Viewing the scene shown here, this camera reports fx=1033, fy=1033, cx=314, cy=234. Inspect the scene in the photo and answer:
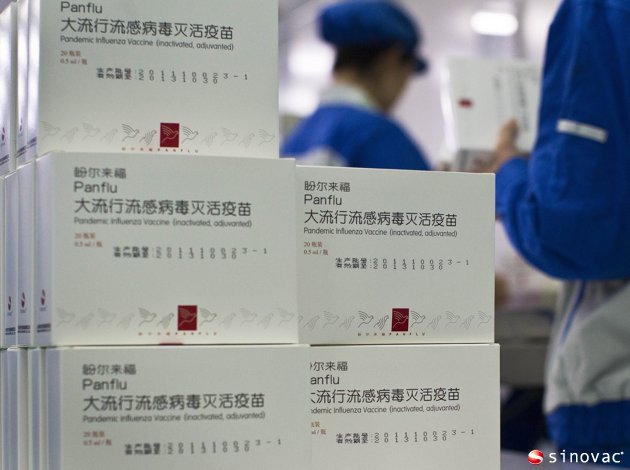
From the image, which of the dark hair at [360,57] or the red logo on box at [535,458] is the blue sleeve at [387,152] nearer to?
the dark hair at [360,57]

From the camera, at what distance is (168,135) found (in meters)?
1.07

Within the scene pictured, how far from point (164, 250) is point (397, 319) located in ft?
0.93

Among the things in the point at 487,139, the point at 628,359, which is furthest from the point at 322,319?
the point at 487,139

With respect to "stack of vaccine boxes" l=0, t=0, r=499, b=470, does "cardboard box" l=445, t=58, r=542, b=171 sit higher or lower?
higher

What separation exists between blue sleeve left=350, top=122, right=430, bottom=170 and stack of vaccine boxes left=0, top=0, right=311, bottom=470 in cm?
107

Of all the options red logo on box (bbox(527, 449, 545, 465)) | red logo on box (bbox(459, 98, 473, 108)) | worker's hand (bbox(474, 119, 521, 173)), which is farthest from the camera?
red logo on box (bbox(459, 98, 473, 108))

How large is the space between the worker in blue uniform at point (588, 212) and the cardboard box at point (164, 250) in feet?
2.40

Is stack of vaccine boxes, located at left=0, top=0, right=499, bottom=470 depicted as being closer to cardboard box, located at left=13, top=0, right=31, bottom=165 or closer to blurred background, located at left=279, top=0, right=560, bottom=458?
cardboard box, located at left=13, top=0, right=31, bottom=165

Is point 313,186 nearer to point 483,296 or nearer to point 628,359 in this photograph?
point 483,296

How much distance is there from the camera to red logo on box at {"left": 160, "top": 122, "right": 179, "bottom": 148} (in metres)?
1.06

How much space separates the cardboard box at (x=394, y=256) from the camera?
1.13 m

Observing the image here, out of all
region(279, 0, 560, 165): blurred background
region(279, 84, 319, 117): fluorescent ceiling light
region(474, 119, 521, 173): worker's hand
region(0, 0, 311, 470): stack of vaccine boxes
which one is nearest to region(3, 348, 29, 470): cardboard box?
region(0, 0, 311, 470): stack of vaccine boxes

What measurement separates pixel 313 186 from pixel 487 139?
1.05 meters

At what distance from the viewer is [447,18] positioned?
508cm
